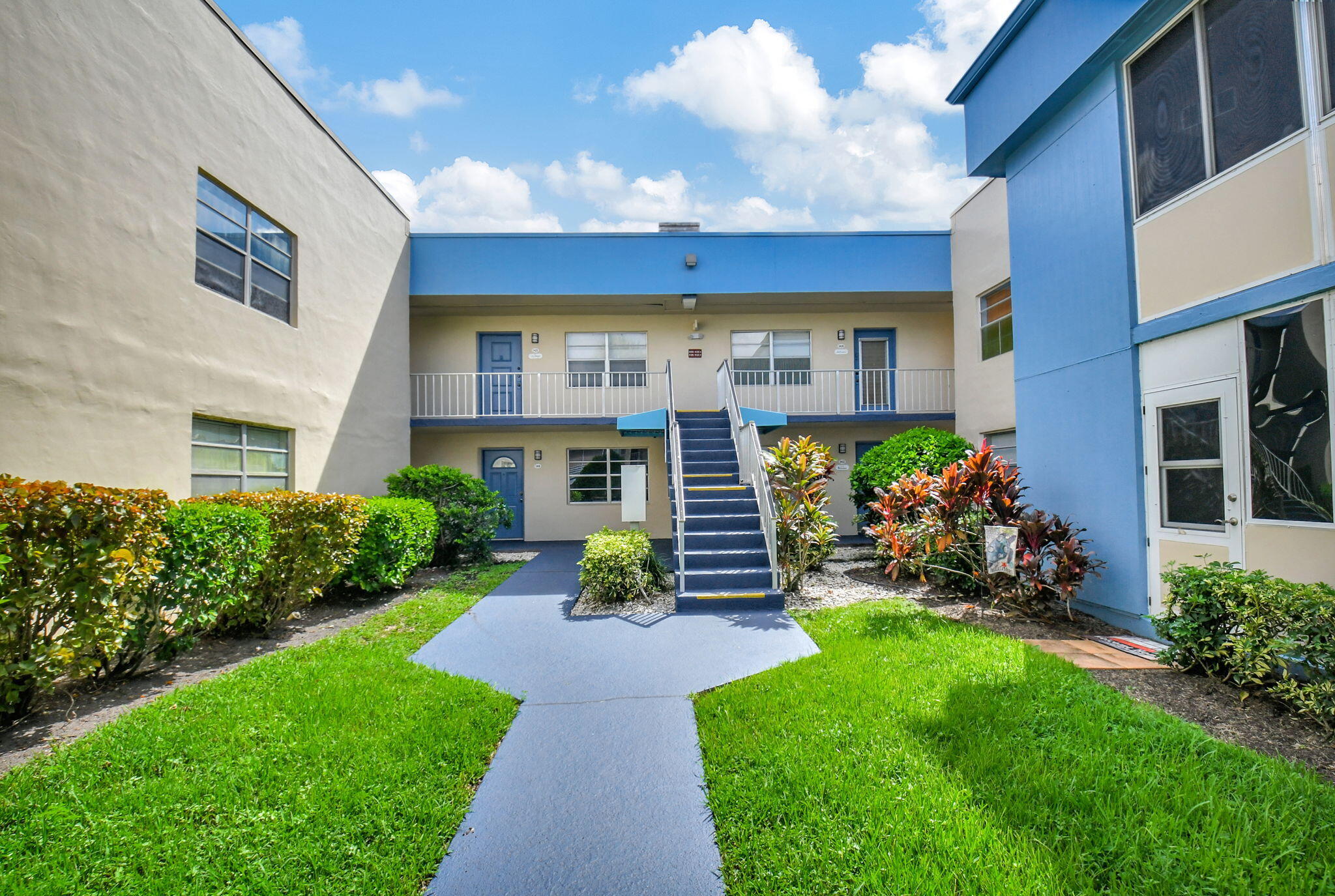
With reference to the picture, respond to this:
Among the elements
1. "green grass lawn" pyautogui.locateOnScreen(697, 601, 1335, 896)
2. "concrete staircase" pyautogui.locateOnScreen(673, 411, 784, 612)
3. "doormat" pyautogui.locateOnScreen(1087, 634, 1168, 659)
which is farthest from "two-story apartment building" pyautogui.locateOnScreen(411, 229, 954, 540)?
"green grass lawn" pyautogui.locateOnScreen(697, 601, 1335, 896)

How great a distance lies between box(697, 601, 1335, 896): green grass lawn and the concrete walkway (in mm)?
212

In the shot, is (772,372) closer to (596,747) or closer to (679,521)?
(679,521)

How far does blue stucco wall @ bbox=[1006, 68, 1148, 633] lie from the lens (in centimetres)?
544

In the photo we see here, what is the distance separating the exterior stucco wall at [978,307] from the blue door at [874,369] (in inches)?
55.3

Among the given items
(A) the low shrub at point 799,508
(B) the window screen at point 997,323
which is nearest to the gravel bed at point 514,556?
(A) the low shrub at point 799,508

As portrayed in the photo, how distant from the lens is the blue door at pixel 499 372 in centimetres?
1212

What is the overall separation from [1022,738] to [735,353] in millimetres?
10209

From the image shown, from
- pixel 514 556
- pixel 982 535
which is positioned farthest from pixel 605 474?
pixel 982 535

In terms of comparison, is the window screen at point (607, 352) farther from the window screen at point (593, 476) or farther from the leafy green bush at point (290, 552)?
the leafy green bush at point (290, 552)

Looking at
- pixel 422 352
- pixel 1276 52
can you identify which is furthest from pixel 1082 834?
pixel 422 352

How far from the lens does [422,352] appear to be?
12.4 m

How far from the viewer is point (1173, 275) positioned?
16.4 ft

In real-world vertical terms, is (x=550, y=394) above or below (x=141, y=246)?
below

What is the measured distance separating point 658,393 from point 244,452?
741 cm
